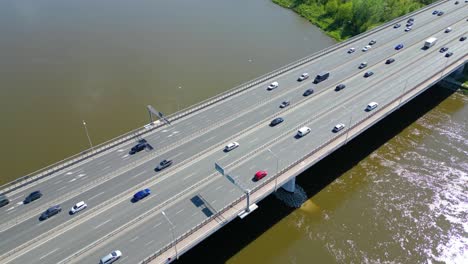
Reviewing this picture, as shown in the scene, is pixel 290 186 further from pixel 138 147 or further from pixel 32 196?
pixel 32 196

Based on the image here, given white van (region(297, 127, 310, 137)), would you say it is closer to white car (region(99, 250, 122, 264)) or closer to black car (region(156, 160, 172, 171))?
black car (region(156, 160, 172, 171))

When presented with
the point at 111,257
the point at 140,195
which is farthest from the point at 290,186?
the point at 111,257

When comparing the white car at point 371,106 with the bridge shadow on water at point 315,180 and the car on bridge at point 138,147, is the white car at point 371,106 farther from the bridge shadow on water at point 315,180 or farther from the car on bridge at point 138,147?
the car on bridge at point 138,147

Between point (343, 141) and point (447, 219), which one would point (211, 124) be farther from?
point (447, 219)

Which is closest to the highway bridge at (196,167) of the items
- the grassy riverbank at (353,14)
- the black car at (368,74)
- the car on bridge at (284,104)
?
the black car at (368,74)

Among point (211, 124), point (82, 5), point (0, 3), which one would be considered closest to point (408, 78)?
point (211, 124)

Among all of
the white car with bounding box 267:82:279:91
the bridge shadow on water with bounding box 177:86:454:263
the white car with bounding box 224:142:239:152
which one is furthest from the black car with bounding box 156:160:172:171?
the white car with bounding box 267:82:279:91
